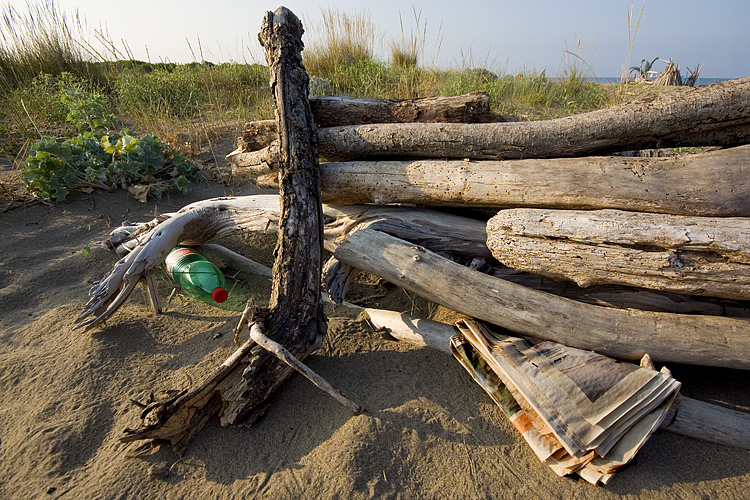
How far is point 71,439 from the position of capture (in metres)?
2.32

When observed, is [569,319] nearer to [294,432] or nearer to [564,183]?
[564,183]

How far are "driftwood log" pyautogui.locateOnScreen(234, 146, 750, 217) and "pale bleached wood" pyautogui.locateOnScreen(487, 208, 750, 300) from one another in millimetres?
121

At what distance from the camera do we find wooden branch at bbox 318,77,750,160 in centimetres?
245

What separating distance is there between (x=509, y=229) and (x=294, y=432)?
5.11 ft

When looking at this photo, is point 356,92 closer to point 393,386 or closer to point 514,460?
point 393,386

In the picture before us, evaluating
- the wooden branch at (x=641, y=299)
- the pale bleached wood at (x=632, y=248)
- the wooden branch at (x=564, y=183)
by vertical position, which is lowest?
the wooden branch at (x=641, y=299)

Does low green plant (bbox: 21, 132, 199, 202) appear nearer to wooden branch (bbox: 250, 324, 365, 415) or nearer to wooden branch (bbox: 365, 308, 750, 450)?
wooden branch (bbox: 250, 324, 365, 415)

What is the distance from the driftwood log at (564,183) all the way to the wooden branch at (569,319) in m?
0.48

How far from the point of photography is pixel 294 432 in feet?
7.50

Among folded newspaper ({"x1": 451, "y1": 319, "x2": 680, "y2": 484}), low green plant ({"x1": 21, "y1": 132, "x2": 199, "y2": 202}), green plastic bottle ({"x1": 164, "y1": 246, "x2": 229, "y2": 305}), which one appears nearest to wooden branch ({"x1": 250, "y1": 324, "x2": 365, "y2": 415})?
folded newspaper ({"x1": 451, "y1": 319, "x2": 680, "y2": 484})

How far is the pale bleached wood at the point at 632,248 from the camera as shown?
2.14 meters

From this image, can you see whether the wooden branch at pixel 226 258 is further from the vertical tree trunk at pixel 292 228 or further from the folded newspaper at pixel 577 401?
the folded newspaper at pixel 577 401

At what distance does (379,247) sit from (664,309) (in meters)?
1.64

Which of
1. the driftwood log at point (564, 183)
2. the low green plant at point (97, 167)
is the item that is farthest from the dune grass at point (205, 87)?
the driftwood log at point (564, 183)
